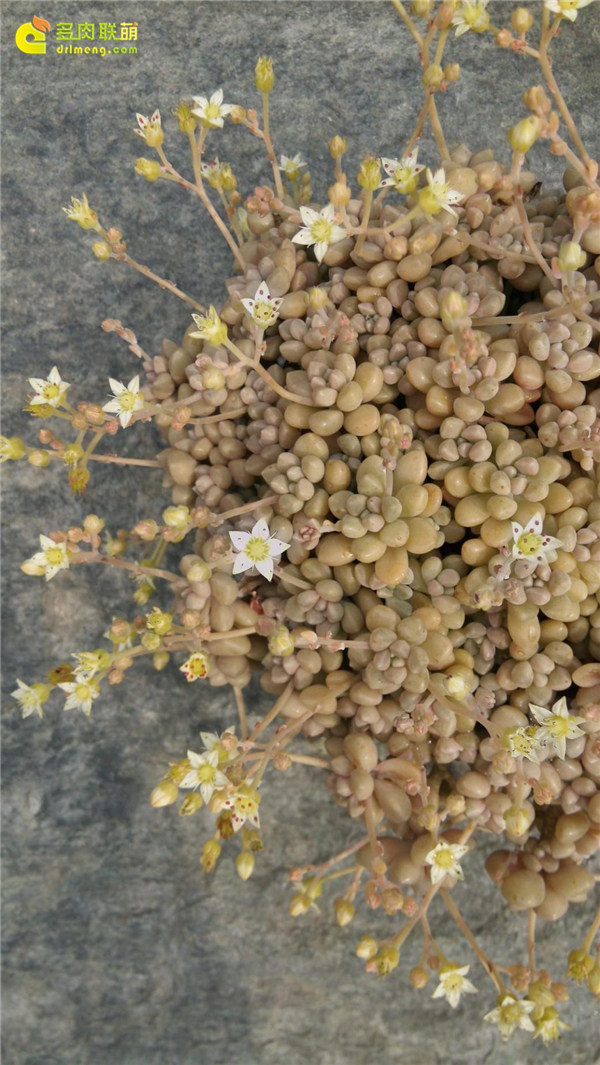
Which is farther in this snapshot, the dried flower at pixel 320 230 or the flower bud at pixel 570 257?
the dried flower at pixel 320 230

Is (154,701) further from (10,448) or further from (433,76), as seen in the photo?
(433,76)

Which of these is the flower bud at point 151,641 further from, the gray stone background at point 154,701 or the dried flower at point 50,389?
the gray stone background at point 154,701

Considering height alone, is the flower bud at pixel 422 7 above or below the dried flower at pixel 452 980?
above

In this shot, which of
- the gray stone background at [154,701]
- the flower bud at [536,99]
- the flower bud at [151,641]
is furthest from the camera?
the gray stone background at [154,701]

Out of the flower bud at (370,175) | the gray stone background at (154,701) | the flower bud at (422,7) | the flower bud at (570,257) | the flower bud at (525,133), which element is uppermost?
the flower bud at (422,7)

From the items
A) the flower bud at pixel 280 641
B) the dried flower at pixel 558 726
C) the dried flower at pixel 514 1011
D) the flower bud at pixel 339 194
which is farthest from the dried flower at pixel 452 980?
the flower bud at pixel 339 194

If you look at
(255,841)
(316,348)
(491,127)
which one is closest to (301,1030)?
(255,841)

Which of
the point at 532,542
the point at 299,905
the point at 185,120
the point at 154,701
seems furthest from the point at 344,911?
the point at 185,120

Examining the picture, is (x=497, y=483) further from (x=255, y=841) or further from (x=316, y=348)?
(x=255, y=841)

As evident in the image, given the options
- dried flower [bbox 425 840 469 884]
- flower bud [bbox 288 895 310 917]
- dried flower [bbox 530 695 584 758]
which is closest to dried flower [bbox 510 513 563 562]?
dried flower [bbox 530 695 584 758]
